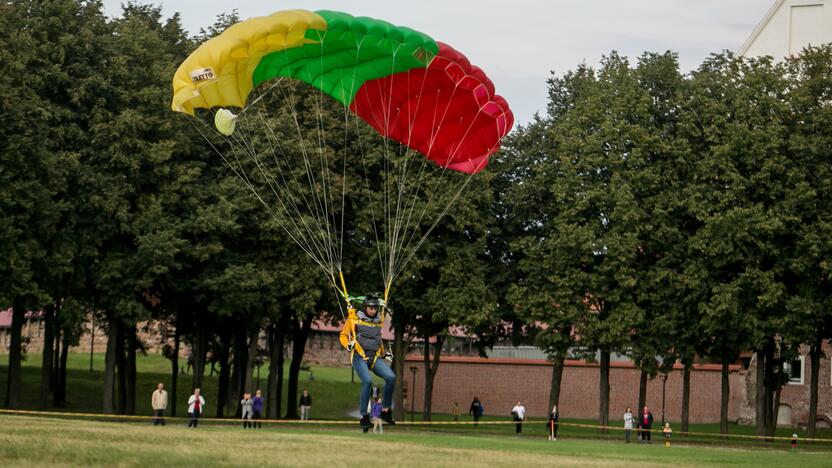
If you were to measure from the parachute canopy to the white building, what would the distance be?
43.3 metres

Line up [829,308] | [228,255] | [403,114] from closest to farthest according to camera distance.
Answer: [403,114] → [829,308] → [228,255]

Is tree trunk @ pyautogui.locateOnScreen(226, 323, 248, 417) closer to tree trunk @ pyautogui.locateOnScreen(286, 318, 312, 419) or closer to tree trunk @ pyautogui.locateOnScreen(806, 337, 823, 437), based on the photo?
tree trunk @ pyautogui.locateOnScreen(286, 318, 312, 419)

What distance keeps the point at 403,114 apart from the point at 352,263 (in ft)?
71.8

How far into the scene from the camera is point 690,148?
2037 inches

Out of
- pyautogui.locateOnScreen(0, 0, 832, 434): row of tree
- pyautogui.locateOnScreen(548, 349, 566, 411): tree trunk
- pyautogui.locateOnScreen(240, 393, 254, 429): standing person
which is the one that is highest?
pyautogui.locateOnScreen(0, 0, 832, 434): row of tree

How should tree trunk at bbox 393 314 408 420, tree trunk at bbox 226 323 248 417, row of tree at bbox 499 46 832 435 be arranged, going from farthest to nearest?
1. tree trunk at bbox 226 323 248 417
2. tree trunk at bbox 393 314 408 420
3. row of tree at bbox 499 46 832 435

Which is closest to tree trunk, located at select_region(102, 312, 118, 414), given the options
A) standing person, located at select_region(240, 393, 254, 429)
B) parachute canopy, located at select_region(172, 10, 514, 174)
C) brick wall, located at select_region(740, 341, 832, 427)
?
standing person, located at select_region(240, 393, 254, 429)

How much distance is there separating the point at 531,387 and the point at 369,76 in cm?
4377

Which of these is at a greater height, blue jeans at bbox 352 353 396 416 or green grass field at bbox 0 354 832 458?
blue jeans at bbox 352 353 396 416

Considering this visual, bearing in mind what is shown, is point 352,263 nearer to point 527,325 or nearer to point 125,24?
point 527,325

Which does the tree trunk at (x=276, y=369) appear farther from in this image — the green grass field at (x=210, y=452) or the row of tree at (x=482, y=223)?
the green grass field at (x=210, y=452)

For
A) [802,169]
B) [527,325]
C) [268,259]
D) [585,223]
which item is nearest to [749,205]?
[802,169]

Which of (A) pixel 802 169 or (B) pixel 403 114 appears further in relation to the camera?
(A) pixel 802 169

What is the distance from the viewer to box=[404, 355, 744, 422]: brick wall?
72.4 m
